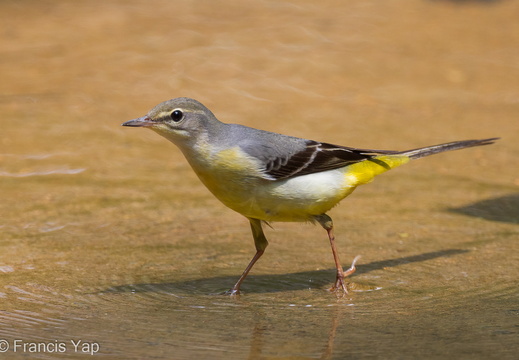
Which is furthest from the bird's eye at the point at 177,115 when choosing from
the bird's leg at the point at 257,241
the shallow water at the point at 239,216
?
the shallow water at the point at 239,216

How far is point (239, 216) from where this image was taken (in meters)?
9.14

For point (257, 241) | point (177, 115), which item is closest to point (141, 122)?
point (177, 115)

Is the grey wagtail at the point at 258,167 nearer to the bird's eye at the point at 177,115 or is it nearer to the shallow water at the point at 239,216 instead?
the bird's eye at the point at 177,115

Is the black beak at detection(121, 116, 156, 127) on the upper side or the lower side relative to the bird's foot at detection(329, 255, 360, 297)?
upper

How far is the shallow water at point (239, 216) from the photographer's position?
18.8ft

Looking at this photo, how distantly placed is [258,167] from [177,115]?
0.79 meters

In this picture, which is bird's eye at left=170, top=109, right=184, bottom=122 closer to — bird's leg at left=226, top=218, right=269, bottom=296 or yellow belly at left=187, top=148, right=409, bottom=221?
yellow belly at left=187, top=148, right=409, bottom=221

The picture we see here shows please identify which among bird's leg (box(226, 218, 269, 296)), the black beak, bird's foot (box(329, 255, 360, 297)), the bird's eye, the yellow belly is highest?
the bird's eye

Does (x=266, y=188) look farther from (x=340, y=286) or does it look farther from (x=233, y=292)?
(x=340, y=286)

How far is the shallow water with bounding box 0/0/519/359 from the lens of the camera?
574 cm

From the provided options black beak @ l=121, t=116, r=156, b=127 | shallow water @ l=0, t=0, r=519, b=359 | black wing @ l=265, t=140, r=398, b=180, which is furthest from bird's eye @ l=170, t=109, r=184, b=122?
shallow water @ l=0, t=0, r=519, b=359

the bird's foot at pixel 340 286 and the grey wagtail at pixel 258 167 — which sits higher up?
the grey wagtail at pixel 258 167

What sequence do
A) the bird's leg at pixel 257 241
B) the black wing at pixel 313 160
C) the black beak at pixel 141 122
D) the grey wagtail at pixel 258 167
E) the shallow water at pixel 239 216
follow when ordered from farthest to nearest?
the bird's leg at pixel 257 241
the black wing at pixel 313 160
the grey wagtail at pixel 258 167
the black beak at pixel 141 122
the shallow water at pixel 239 216

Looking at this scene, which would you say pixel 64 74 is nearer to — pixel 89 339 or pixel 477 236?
pixel 477 236
